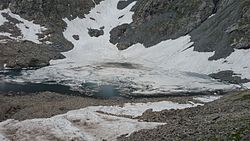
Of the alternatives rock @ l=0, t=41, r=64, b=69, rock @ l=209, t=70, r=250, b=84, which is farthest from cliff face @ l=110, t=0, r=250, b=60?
rock @ l=0, t=41, r=64, b=69

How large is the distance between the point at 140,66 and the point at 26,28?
46541 millimetres

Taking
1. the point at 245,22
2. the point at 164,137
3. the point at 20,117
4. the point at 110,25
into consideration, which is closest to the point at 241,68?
the point at 245,22

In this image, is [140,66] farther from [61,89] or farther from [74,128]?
[74,128]

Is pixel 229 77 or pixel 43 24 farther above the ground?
pixel 43 24


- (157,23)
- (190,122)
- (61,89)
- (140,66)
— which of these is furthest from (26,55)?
(190,122)

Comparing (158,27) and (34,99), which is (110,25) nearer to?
(158,27)

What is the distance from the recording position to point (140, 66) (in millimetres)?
104250

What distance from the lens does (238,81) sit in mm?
79125

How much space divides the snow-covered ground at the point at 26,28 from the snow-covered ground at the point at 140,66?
10078mm

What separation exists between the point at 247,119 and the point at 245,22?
251ft

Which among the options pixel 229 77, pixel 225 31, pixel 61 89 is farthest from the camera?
pixel 225 31

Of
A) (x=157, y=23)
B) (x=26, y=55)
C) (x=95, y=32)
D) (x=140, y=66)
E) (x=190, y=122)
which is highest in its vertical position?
(x=95, y=32)

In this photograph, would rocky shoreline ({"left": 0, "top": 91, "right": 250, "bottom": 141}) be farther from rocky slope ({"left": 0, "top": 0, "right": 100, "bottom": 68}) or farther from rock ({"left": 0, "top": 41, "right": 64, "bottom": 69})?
rocky slope ({"left": 0, "top": 0, "right": 100, "bottom": 68})

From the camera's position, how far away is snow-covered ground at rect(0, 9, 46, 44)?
408 ft
